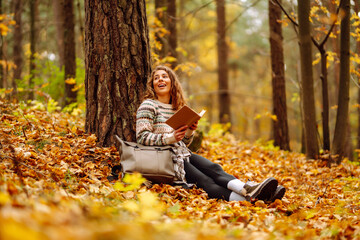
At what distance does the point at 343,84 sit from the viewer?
607cm

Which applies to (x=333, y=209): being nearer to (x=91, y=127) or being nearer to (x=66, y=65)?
(x=91, y=127)

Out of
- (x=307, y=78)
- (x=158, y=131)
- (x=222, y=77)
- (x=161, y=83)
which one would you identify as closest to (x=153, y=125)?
(x=158, y=131)

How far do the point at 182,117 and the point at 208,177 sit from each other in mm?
834

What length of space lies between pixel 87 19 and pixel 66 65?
14.1 ft

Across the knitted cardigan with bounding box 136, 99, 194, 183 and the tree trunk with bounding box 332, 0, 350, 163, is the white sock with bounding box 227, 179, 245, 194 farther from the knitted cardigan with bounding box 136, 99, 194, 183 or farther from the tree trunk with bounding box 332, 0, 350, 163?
the tree trunk with bounding box 332, 0, 350, 163

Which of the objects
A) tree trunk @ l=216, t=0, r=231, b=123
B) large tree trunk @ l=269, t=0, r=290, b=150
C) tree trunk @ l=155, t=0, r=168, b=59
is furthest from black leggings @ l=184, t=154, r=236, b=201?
tree trunk @ l=216, t=0, r=231, b=123

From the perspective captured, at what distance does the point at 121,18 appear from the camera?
4316mm

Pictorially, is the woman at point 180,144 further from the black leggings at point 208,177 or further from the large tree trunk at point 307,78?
the large tree trunk at point 307,78

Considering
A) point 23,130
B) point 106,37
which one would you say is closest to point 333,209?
point 106,37

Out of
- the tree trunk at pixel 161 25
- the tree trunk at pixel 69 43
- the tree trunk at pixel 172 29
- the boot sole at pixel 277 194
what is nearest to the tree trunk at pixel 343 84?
the boot sole at pixel 277 194

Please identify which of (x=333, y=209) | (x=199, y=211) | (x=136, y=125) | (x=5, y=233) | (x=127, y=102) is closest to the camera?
(x=5, y=233)

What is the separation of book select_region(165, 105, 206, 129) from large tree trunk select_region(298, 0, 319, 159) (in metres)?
3.19

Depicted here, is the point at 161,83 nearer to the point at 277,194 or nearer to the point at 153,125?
the point at 153,125

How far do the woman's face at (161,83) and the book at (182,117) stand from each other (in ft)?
2.31
